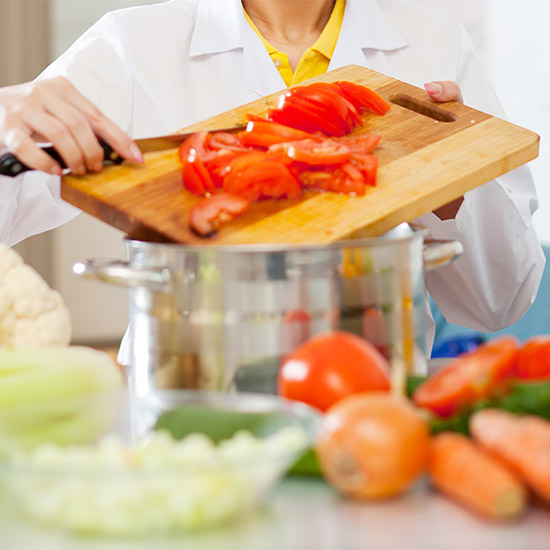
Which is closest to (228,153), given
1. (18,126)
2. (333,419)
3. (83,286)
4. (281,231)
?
(281,231)

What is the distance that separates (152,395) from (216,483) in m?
0.13

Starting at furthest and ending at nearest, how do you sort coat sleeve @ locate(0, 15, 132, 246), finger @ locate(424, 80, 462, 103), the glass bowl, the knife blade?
1. coat sleeve @ locate(0, 15, 132, 246)
2. finger @ locate(424, 80, 462, 103)
3. the knife blade
4. the glass bowl

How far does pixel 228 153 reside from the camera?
3.74 feet

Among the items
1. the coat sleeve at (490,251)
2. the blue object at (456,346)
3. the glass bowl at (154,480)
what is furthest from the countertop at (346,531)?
the blue object at (456,346)

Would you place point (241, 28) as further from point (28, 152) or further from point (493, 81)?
point (493, 81)

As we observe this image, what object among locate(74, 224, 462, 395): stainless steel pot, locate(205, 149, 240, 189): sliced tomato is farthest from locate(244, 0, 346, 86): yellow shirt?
locate(74, 224, 462, 395): stainless steel pot

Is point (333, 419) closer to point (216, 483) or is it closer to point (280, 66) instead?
point (216, 483)

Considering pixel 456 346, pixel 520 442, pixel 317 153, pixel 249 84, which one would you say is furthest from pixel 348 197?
pixel 456 346

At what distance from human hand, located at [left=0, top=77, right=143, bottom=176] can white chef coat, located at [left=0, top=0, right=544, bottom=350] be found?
39 cm

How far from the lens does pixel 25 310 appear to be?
94 centimetres

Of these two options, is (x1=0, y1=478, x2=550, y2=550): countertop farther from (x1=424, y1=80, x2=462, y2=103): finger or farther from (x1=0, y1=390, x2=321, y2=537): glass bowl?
(x1=424, y1=80, x2=462, y2=103): finger

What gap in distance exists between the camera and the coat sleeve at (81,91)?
4.98ft

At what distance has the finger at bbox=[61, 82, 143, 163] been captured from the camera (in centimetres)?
114

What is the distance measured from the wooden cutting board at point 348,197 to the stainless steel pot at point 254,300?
0.67 ft
